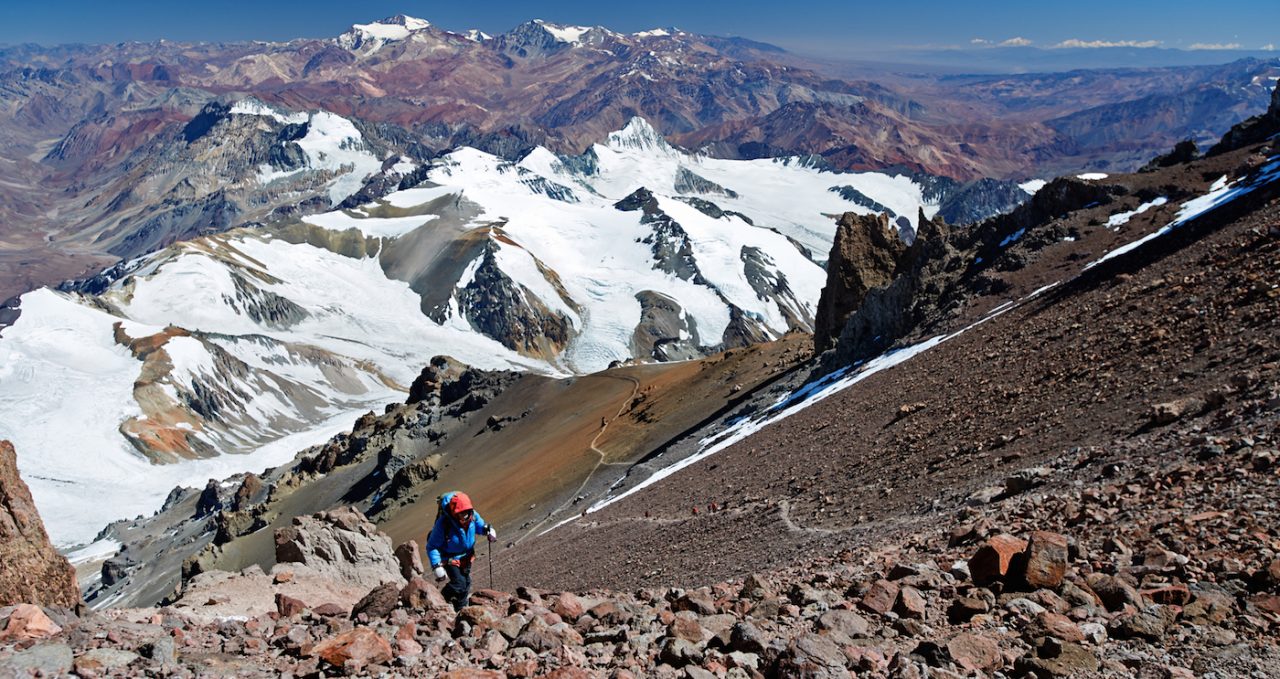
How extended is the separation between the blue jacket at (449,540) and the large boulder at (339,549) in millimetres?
4587

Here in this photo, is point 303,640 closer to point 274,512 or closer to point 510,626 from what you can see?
point 510,626

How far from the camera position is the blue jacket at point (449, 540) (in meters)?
13.3

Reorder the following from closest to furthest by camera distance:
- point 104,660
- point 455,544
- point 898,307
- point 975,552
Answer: point 104,660
point 975,552
point 455,544
point 898,307

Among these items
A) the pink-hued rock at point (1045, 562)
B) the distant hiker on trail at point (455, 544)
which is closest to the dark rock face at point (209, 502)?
the distant hiker on trail at point (455, 544)

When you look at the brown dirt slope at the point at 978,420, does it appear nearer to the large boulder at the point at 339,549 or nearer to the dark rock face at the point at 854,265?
the large boulder at the point at 339,549

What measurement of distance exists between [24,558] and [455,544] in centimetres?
606

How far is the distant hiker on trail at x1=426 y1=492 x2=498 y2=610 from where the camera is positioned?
13.0 meters

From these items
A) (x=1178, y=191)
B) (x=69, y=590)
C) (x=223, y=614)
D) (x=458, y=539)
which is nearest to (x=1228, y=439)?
(x=458, y=539)

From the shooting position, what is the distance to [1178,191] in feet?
113

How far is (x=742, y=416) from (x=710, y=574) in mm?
23542

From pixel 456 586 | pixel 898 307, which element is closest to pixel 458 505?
pixel 456 586

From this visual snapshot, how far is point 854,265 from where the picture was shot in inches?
2071

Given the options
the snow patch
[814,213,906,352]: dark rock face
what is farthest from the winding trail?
the snow patch

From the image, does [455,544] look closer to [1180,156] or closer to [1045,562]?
[1045,562]
